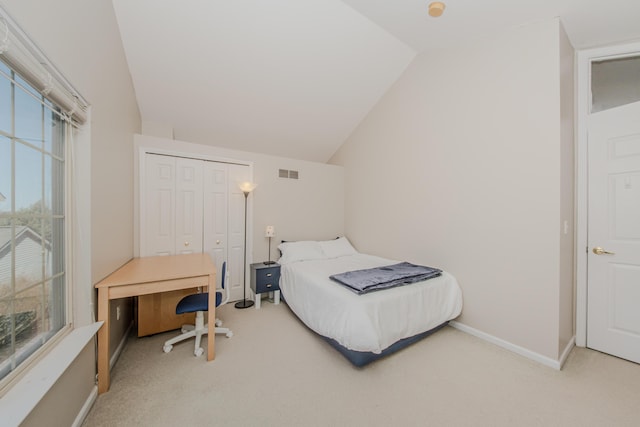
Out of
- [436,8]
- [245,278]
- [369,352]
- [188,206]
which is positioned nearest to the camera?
[369,352]

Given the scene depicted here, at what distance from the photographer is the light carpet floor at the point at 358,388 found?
1.53 m

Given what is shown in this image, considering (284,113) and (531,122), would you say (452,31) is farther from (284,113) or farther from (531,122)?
(284,113)

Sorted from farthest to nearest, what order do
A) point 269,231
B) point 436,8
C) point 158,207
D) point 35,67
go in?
point 269,231 → point 158,207 → point 436,8 → point 35,67

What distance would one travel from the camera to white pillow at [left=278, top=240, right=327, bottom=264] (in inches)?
138

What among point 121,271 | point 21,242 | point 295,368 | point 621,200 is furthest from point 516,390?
point 121,271

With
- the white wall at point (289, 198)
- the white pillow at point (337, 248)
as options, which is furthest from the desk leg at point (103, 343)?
the white pillow at point (337, 248)

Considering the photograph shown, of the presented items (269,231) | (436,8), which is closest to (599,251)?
(436,8)

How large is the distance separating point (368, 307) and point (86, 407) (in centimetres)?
198

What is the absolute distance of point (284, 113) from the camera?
357 cm

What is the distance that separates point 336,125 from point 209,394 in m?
3.82

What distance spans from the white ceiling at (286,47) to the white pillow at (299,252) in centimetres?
180

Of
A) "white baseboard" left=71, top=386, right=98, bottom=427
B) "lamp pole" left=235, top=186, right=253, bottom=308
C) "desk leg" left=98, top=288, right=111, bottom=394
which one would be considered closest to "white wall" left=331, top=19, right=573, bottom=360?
"lamp pole" left=235, top=186, right=253, bottom=308

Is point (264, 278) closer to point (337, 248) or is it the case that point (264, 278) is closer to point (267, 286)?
point (267, 286)

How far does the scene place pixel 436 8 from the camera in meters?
2.19
